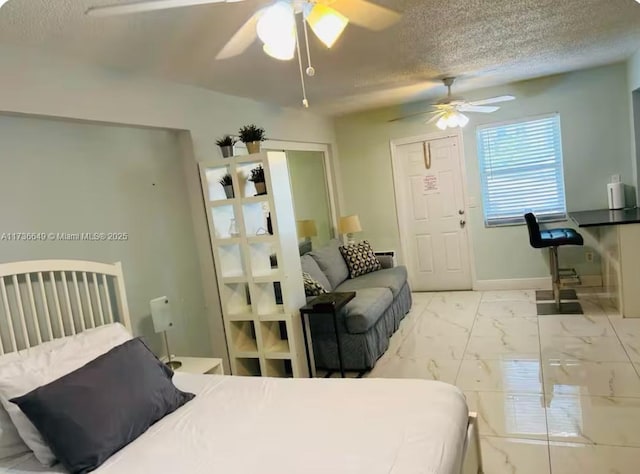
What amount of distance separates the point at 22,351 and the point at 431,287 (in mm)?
4971

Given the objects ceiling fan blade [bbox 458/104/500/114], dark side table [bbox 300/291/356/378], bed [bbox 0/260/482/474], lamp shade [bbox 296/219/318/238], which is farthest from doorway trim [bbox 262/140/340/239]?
bed [bbox 0/260/482/474]

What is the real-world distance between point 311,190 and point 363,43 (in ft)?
9.33

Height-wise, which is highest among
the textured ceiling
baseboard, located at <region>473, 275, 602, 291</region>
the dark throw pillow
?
the textured ceiling

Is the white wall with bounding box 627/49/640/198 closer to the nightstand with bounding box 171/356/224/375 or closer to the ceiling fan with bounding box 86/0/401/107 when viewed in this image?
the ceiling fan with bounding box 86/0/401/107

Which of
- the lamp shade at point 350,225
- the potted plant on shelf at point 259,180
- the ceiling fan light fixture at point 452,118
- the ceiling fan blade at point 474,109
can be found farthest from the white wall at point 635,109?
the potted plant on shelf at point 259,180

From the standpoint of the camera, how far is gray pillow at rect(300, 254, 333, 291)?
440cm

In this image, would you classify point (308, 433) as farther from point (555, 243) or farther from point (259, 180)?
point (555, 243)

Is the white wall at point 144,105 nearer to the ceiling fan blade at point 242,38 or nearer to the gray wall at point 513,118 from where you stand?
the ceiling fan blade at point 242,38

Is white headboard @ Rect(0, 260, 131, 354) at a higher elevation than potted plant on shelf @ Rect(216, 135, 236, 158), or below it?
below

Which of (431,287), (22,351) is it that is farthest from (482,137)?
(22,351)

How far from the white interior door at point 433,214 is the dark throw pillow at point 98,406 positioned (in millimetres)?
4483

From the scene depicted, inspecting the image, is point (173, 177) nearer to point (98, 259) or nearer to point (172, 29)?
point (98, 259)

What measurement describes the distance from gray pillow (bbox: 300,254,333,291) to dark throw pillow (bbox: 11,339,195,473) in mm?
2378

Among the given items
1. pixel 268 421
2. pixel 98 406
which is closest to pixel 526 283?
pixel 268 421
